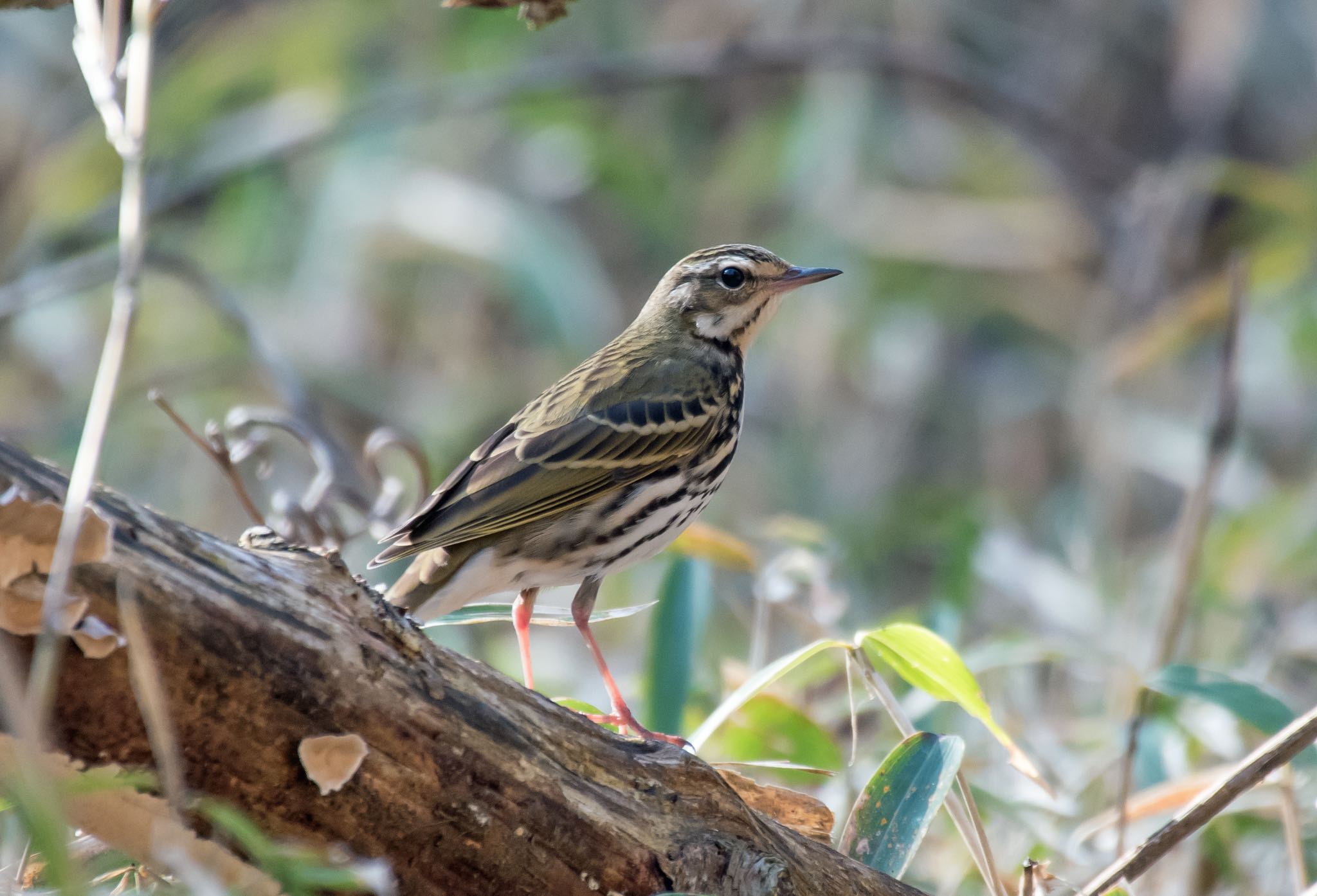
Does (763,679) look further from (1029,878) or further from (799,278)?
(799,278)

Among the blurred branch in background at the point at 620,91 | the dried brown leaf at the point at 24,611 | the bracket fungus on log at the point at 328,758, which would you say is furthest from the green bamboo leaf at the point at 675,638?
the blurred branch in background at the point at 620,91

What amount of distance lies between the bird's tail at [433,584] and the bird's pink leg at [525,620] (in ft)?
0.69

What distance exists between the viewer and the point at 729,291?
5059 mm

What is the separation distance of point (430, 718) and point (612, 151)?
25.3 feet

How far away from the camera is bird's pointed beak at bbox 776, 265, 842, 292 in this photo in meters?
4.98

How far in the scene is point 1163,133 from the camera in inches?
420

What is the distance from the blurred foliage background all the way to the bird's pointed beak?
1.73 m

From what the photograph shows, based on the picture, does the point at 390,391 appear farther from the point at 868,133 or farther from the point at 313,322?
the point at 868,133

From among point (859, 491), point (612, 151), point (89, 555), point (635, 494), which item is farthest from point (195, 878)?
point (612, 151)

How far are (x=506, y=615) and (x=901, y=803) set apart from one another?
120 centimetres

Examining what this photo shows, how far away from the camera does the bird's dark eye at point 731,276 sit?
199 inches

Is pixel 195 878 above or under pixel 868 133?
under

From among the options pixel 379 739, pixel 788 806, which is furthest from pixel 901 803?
pixel 379 739

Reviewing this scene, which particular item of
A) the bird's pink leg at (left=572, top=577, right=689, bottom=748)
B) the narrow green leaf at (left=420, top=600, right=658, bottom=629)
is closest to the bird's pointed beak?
the bird's pink leg at (left=572, top=577, right=689, bottom=748)
